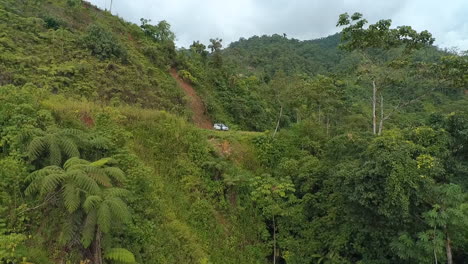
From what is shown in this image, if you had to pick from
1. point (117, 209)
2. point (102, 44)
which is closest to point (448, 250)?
point (117, 209)

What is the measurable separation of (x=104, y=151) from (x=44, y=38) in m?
15.6

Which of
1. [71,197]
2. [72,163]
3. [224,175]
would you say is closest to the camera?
[71,197]

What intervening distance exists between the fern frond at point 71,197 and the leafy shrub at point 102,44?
54.7 ft

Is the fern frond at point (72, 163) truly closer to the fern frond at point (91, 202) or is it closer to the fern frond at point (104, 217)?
the fern frond at point (91, 202)

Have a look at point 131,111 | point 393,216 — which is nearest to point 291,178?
point 393,216

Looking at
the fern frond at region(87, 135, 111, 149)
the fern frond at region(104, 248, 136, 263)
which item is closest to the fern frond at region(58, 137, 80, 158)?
the fern frond at region(87, 135, 111, 149)

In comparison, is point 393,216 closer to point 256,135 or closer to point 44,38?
point 256,135

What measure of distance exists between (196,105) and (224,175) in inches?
548

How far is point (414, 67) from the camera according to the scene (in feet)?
44.3

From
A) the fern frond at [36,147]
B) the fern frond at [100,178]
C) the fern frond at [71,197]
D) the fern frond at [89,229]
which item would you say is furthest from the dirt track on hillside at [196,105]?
the fern frond at [89,229]

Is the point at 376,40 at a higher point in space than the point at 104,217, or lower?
higher

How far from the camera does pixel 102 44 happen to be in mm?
20812

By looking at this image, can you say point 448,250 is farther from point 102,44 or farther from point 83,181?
point 102,44

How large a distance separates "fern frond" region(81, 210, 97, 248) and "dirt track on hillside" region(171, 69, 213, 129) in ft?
55.7
